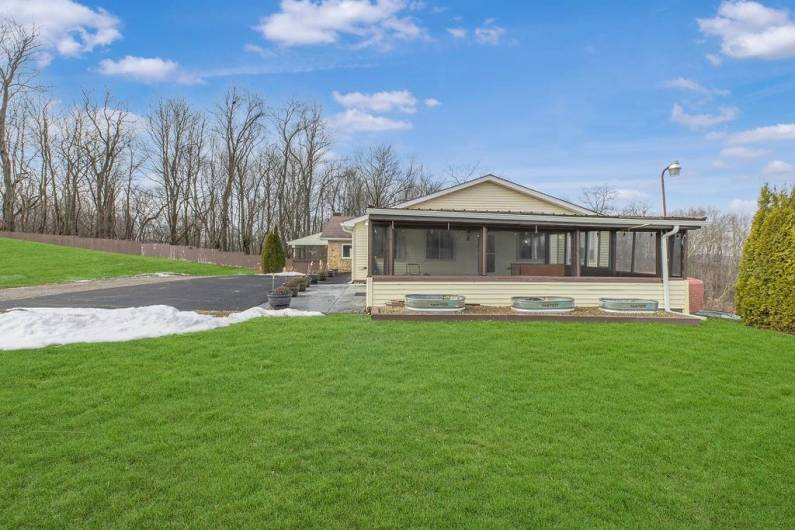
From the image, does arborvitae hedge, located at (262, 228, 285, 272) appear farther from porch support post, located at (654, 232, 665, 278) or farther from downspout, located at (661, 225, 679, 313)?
downspout, located at (661, 225, 679, 313)

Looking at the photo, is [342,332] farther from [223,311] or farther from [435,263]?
[435,263]

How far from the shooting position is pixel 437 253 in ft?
51.3

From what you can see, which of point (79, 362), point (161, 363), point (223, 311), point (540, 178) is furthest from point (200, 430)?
point (540, 178)

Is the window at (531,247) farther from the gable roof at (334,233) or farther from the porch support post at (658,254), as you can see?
the gable roof at (334,233)

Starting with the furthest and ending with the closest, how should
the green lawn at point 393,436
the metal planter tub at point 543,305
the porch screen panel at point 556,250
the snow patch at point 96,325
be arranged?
the porch screen panel at point 556,250 → the metal planter tub at point 543,305 → the snow patch at point 96,325 → the green lawn at point 393,436

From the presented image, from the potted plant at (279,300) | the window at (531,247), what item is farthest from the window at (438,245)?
the potted plant at (279,300)

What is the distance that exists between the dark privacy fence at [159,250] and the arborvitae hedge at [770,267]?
27342 mm

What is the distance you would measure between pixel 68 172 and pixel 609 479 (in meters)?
48.8

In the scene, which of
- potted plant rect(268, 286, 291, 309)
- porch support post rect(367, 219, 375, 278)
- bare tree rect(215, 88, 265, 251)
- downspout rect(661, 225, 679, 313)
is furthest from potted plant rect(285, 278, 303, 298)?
bare tree rect(215, 88, 265, 251)

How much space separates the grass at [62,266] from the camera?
19.2 metres

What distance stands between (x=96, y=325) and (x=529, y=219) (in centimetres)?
932

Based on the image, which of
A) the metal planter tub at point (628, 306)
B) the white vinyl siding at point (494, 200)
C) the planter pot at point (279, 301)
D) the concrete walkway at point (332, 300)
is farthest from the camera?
the white vinyl siding at point (494, 200)

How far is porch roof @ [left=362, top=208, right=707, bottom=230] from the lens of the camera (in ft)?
34.6

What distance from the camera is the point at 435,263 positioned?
A: 51.3 ft
